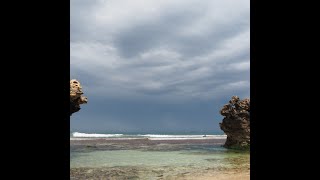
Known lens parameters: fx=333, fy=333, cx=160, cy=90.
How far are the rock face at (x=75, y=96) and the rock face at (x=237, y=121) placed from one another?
15.7 metres

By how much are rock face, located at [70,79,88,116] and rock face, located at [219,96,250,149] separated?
51.6ft

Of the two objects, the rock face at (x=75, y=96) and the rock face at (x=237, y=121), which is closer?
the rock face at (x=75, y=96)

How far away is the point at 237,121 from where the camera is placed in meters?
31.3

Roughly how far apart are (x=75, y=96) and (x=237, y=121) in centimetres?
1673

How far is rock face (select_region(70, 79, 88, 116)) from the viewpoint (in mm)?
20234

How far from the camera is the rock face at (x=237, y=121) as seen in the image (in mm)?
30959

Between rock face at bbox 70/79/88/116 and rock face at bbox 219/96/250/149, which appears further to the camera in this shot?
rock face at bbox 219/96/250/149
